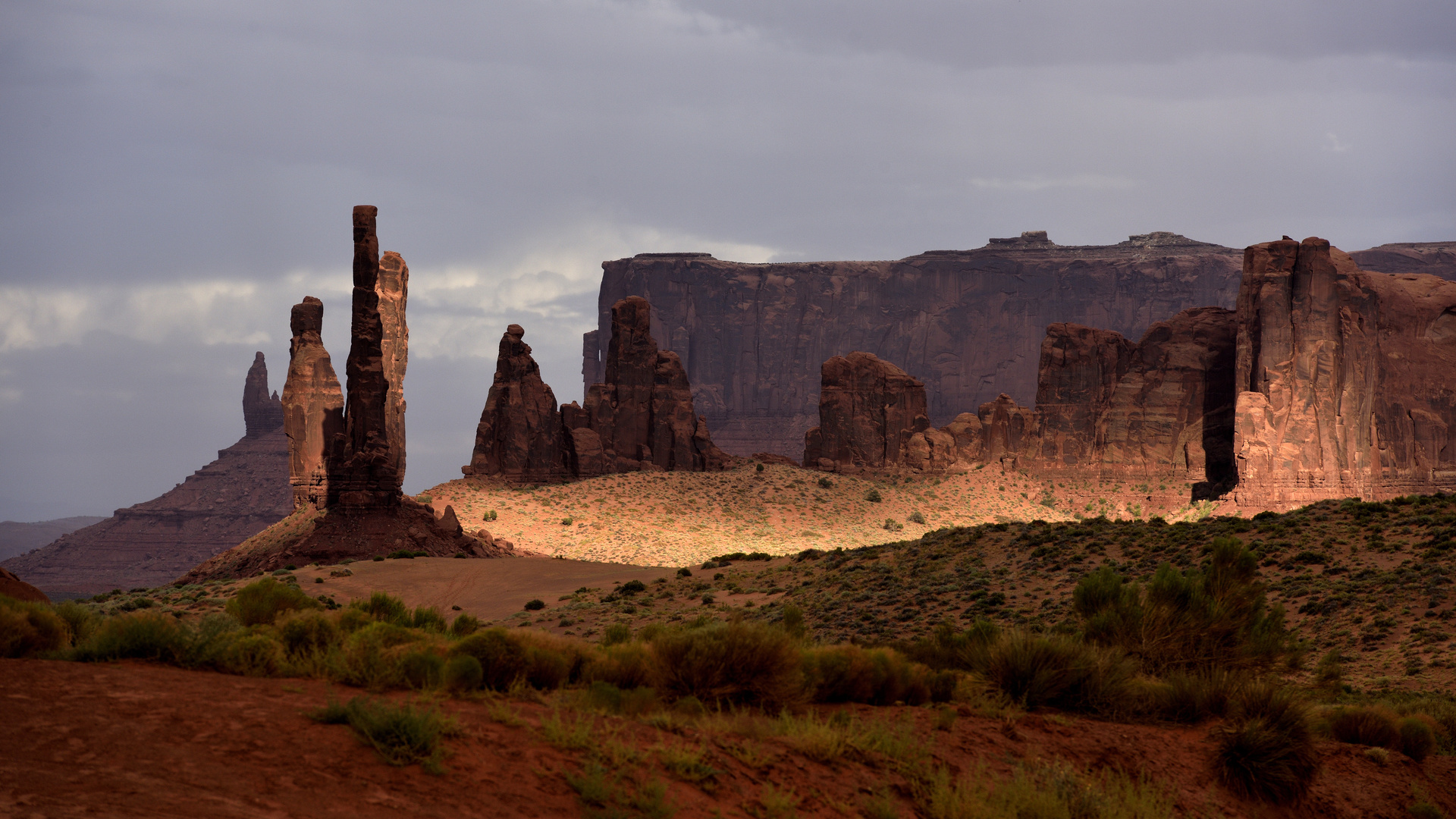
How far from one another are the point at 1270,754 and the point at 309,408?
60.1 metres

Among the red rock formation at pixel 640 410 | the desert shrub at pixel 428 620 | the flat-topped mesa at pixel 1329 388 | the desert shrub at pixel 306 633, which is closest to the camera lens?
the desert shrub at pixel 306 633

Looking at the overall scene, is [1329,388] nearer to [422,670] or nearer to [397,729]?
[422,670]

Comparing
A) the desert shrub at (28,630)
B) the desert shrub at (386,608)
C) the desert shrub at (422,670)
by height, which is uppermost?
the desert shrub at (28,630)

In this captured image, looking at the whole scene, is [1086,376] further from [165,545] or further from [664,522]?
[165,545]

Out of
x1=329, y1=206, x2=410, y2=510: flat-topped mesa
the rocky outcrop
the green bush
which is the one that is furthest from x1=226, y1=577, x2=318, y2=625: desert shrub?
the rocky outcrop

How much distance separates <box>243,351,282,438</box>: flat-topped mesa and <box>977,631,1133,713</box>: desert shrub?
157 m

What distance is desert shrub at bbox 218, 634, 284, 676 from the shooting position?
11.3m

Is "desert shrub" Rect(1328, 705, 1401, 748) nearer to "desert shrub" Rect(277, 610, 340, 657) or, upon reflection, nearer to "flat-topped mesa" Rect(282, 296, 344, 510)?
"desert shrub" Rect(277, 610, 340, 657)

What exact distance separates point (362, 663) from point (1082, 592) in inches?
496

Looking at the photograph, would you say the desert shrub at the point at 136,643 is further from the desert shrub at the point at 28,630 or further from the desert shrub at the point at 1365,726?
the desert shrub at the point at 1365,726

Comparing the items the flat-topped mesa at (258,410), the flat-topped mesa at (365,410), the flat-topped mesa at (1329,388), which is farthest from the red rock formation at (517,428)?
the flat-topped mesa at (258,410)

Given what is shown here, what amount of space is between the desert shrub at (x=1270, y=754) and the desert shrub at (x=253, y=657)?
10.9 metres

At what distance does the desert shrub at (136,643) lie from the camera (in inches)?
439

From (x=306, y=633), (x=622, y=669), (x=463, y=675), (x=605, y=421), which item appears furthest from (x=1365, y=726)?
(x=605, y=421)
